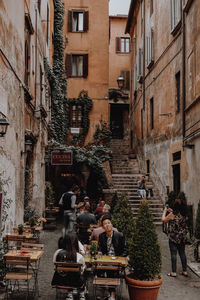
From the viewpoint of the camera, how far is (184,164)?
14.7 m

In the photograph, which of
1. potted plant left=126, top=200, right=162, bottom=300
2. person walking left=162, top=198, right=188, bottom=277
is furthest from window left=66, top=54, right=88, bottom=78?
potted plant left=126, top=200, right=162, bottom=300

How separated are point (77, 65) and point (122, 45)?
10714 millimetres

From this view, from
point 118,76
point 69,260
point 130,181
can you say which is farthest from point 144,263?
point 118,76

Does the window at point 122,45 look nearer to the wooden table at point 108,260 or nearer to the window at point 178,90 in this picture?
the window at point 178,90

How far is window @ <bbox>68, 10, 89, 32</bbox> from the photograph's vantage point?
2550cm

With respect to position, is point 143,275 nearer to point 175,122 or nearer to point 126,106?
point 175,122

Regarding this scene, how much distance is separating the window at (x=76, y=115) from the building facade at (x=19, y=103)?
923 centimetres

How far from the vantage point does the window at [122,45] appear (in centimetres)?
3478

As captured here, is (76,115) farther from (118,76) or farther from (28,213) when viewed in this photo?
(28,213)

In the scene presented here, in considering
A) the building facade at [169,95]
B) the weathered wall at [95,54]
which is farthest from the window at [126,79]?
the weathered wall at [95,54]

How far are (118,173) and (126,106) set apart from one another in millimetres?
12182

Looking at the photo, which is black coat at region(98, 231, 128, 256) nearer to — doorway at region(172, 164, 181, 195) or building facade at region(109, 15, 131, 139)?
doorway at region(172, 164, 181, 195)

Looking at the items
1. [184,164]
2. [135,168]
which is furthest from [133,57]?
[184,164]

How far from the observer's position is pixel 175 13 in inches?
640
